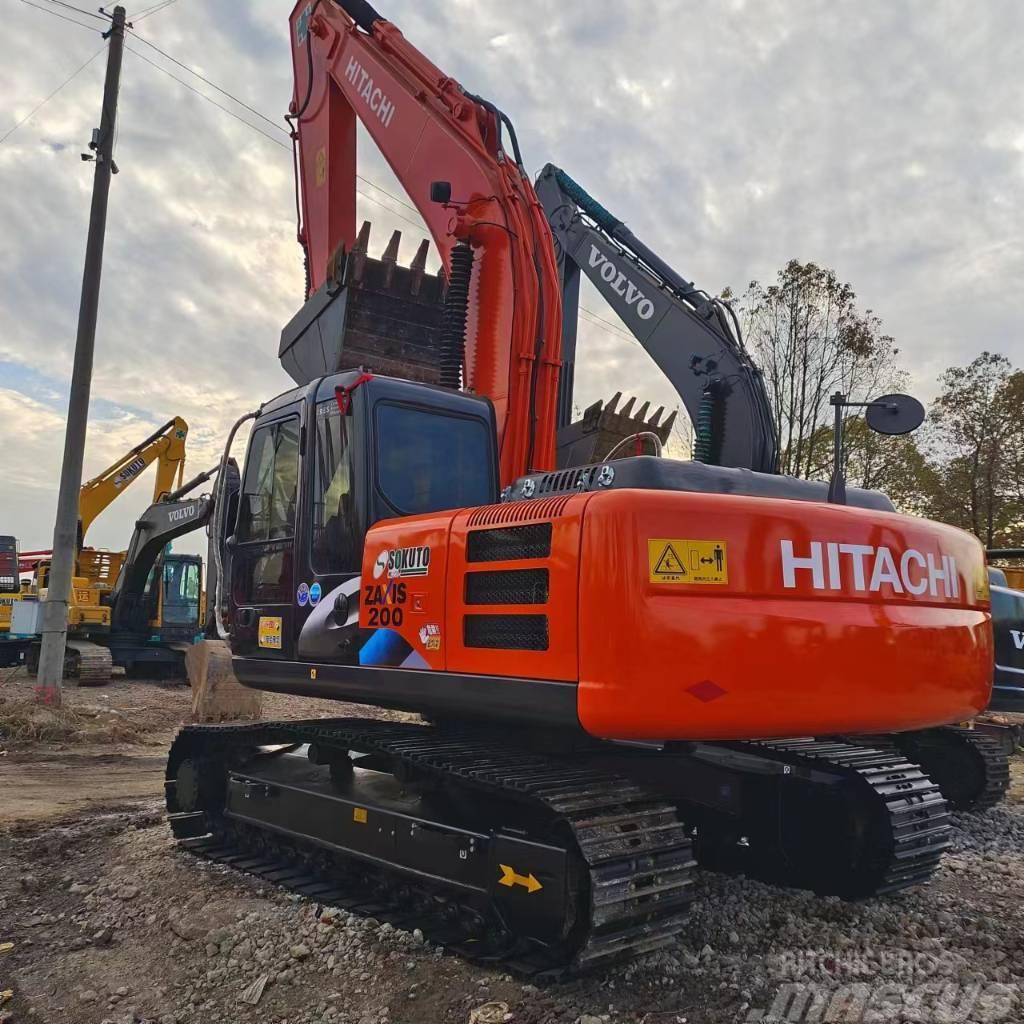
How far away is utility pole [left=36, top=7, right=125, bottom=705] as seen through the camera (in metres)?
11.2

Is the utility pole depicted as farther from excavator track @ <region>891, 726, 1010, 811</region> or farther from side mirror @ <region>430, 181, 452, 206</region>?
excavator track @ <region>891, 726, 1010, 811</region>

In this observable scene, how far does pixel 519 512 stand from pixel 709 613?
0.82 meters

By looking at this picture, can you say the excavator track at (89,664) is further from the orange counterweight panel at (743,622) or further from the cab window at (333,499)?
the orange counterweight panel at (743,622)

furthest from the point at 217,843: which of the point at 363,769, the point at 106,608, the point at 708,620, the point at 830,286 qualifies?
the point at 830,286

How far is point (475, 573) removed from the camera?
3.68 m

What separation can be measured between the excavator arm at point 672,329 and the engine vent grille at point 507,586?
358 cm

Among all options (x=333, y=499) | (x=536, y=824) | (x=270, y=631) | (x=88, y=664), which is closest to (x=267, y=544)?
(x=270, y=631)

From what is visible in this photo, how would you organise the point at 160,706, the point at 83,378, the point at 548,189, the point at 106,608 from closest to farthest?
the point at 548,189, the point at 83,378, the point at 160,706, the point at 106,608

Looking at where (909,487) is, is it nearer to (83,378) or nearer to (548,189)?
(548,189)

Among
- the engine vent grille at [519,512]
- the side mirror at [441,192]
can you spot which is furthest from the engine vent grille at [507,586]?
the side mirror at [441,192]

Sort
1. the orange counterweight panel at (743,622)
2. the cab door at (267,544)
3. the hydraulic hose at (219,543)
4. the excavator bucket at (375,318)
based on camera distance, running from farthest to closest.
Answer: the excavator bucket at (375,318) < the hydraulic hose at (219,543) < the cab door at (267,544) < the orange counterweight panel at (743,622)

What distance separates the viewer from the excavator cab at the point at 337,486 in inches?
172

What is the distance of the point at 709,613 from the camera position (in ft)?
10.3

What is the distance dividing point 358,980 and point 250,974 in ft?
1.48
